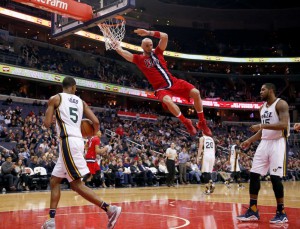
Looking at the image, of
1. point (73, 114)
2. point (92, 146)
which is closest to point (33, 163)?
point (92, 146)

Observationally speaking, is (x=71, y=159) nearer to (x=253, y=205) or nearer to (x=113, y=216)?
(x=113, y=216)

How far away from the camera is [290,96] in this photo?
143 feet

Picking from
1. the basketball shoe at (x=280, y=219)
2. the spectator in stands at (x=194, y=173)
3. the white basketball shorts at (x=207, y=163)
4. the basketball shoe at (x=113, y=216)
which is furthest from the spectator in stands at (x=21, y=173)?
the basketball shoe at (x=280, y=219)

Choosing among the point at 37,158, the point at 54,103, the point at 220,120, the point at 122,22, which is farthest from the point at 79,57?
the point at 54,103

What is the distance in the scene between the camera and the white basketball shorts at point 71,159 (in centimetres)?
520

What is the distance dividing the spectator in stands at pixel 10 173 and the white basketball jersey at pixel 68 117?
8.28 metres

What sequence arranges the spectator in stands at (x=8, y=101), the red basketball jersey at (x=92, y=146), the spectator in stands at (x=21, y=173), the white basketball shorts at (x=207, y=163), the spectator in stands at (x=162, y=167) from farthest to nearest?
the spectator in stands at (x=8, y=101), the spectator in stands at (x=162, y=167), the spectator in stands at (x=21, y=173), the white basketball shorts at (x=207, y=163), the red basketball jersey at (x=92, y=146)

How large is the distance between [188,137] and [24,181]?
58.5 feet

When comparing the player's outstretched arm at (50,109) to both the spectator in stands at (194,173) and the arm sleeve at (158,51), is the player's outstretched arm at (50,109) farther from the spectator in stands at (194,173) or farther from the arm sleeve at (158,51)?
the spectator in stands at (194,173)

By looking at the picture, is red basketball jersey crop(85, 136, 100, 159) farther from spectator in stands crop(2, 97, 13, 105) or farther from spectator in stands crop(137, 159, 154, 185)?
spectator in stands crop(2, 97, 13, 105)

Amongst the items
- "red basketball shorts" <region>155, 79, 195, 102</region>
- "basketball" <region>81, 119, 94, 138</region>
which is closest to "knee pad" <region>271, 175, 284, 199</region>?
"red basketball shorts" <region>155, 79, 195, 102</region>

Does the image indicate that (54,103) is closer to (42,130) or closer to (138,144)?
(42,130)

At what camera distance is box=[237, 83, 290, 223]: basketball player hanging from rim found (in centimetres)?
639

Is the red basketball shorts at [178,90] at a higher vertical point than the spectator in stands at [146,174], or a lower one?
higher
